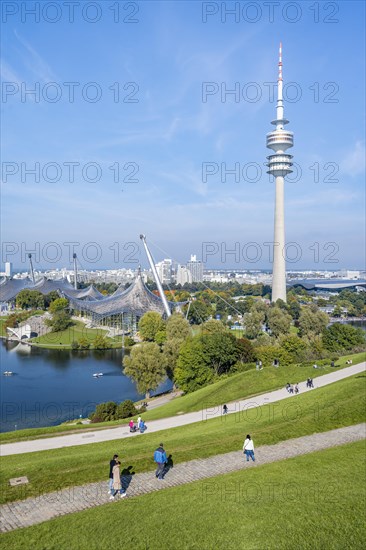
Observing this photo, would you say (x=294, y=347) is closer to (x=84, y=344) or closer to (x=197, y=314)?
(x=84, y=344)

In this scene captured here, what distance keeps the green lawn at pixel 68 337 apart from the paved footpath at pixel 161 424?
2849 cm

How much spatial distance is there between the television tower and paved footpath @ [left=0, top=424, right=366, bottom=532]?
2330 inches

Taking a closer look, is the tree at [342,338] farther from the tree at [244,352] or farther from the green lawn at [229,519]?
the green lawn at [229,519]

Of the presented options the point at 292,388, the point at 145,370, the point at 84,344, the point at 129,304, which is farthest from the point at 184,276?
the point at 292,388

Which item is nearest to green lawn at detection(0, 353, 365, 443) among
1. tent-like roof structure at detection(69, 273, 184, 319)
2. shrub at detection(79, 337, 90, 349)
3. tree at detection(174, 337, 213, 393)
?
tree at detection(174, 337, 213, 393)

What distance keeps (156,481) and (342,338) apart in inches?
1023

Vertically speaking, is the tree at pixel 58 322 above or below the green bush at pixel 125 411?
above

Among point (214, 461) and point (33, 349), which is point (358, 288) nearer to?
point (33, 349)

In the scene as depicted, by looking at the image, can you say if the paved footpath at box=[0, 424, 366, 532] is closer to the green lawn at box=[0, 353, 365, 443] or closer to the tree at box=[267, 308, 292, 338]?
the green lawn at box=[0, 353, 365, 443]

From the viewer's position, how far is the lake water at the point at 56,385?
73.7 ft

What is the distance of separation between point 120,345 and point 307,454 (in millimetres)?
36092

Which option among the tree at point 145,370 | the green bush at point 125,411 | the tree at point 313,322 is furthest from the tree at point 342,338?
the green bush at point 125,411

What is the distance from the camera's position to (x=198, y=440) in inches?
416

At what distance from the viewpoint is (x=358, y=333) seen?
1254 inches
